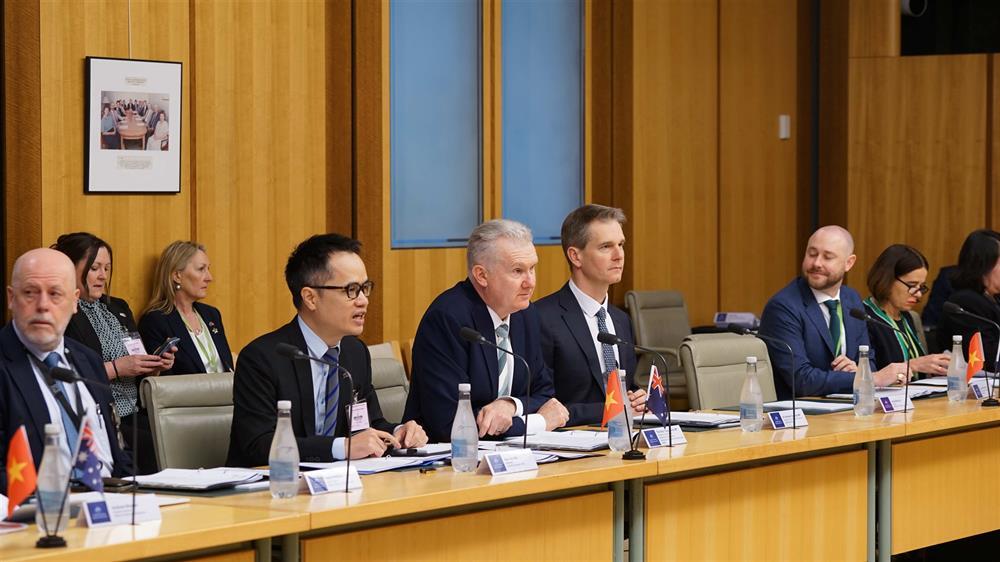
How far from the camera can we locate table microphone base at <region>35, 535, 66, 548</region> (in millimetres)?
2572

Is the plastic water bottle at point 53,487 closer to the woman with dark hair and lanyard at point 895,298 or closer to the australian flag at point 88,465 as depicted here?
the australian flag at point 88,465

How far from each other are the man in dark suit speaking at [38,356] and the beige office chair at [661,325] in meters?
4.91

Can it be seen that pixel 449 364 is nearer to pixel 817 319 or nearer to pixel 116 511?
pixel 116 511

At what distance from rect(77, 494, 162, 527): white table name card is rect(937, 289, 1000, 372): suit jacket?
433 cm

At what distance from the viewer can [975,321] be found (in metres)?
→ 6.38

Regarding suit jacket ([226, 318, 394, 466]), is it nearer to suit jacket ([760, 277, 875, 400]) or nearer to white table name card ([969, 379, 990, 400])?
suit jacket ([760, 277, 875, 400])

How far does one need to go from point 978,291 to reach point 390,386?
3044mm

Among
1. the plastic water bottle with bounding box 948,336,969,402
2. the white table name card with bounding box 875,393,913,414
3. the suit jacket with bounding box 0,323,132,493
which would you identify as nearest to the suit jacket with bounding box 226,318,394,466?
the suit jacket with bounding box 0,323,132,493

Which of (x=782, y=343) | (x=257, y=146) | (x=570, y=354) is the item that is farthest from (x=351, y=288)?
(x=257, y=146)

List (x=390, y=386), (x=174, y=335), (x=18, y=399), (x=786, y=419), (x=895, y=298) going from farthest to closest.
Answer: (x=174, y=335)
(x=895, y=298)
(x=390, y=386)
(x=786, y=419)
(x=18, y=399)

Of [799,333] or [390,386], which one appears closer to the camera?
[390,386]

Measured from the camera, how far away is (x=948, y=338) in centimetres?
653

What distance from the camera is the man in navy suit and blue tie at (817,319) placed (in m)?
5.57

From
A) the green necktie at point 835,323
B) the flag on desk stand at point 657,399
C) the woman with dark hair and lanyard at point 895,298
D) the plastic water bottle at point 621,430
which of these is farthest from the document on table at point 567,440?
the woman with dark hair and lanyard at point 895,298
